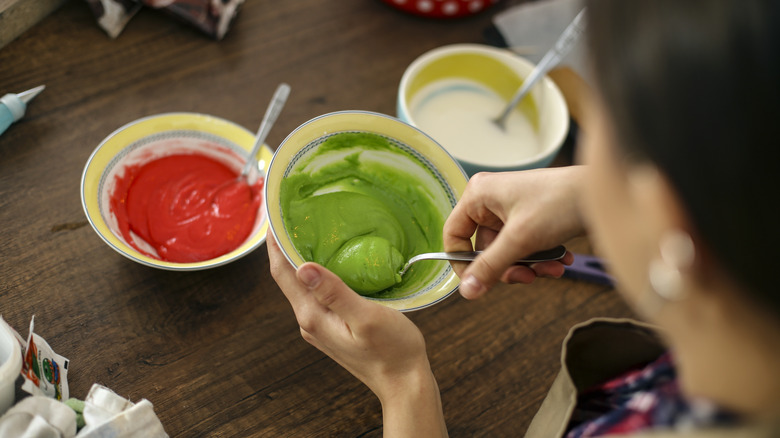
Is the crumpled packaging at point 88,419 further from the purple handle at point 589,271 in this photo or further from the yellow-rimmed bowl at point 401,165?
the purple handle at point 589,271

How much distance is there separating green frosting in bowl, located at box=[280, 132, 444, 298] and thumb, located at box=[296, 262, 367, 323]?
0.50ft

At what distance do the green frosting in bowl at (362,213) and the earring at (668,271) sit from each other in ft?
1.89

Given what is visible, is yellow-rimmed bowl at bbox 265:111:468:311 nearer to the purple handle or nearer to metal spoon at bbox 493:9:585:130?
the purple handle

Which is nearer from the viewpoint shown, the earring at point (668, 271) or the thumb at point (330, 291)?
the earring at point (668, 271)

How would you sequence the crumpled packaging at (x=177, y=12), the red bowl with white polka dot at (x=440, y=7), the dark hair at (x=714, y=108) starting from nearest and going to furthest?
the dark hair at (x=714, y=108) → the crumpled packaging at (x=177, y=12) → the red bowl with white polka dot at (x=440, y=7)

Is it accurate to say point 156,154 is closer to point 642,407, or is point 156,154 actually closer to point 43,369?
point 43,369

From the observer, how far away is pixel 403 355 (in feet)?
3.18

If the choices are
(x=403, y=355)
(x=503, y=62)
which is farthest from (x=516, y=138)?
(x=403, y=355)

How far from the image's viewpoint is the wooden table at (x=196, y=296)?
1054 millimetres

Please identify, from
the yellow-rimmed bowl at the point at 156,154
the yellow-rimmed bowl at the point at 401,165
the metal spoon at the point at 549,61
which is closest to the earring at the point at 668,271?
the yellow-rimmed bowl at the point at 401,165

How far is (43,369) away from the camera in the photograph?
3.07 ft

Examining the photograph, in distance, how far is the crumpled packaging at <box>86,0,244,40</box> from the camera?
1.43 m

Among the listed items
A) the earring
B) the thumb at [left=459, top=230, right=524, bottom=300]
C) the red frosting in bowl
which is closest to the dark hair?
the earring

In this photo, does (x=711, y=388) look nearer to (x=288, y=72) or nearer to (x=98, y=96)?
(x=288, y=72)
